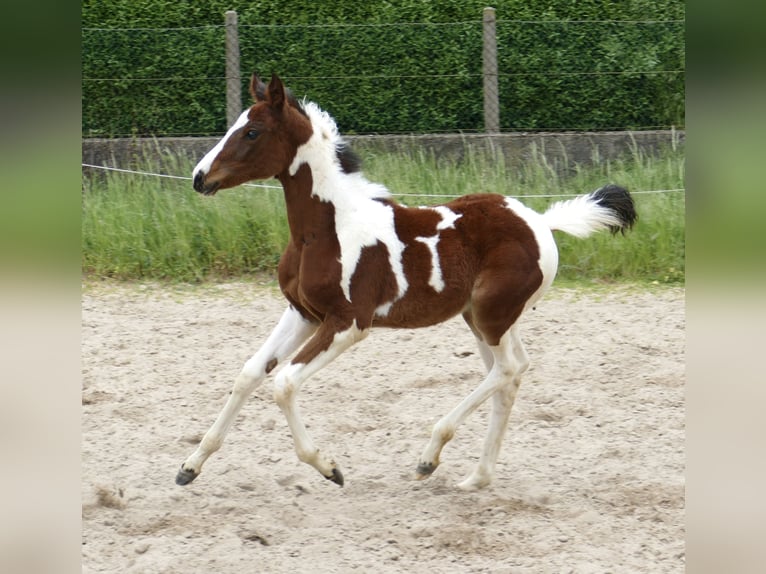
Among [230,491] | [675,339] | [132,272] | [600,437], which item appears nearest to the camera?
[230,491]

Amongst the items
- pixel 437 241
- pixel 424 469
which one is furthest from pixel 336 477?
pixel 437 241

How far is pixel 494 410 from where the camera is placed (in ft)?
14.3

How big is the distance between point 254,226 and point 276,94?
→ 4081mm

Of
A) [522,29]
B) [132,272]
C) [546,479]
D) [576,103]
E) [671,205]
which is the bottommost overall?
[546,479]

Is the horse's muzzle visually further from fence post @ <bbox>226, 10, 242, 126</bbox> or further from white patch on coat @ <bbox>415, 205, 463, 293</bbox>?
fence post @ <bbox>226, 10, 242, 126</bbox>

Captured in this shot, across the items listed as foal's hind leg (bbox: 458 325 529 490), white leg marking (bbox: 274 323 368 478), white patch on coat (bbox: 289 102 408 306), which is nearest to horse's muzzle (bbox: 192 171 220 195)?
white patch on coat (bbox: 289 102 408 306)

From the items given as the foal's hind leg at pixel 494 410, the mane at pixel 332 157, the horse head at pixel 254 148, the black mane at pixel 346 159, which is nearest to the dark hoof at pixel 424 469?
the foal's hind leg at pixel 494 410

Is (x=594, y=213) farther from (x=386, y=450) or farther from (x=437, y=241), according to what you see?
(x=386, y=450)

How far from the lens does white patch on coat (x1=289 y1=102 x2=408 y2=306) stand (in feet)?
13.7

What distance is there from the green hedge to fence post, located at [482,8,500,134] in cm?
13

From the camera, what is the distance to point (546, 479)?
448 cm
